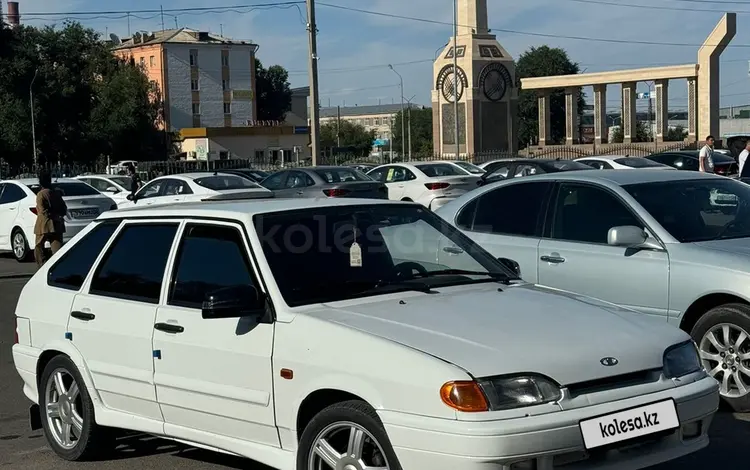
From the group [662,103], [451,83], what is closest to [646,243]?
[451,83]

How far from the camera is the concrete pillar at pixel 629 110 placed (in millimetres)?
67000

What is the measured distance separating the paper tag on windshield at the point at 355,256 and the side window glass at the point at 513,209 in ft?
10.3

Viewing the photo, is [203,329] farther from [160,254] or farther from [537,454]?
[537,454]

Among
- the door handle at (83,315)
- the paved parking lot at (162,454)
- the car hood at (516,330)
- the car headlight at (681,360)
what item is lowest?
the paved parking lot at (162,454)

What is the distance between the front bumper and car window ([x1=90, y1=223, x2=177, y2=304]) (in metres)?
1.98

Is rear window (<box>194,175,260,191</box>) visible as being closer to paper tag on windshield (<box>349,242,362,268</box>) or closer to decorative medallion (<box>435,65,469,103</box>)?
paper tag on windshield (<box>349,242,362,268</box>)

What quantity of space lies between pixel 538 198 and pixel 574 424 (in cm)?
436

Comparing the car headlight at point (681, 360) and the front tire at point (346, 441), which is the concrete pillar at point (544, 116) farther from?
the front tire at point (346, 441)

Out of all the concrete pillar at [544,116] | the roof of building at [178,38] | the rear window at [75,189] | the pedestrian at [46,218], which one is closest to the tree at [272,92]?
the roof of building at [178,38]

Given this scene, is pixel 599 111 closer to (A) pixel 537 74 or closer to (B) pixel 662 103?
(B) pixel 662 103

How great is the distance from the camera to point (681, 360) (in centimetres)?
465

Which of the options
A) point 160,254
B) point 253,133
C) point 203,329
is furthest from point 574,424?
point 253,133

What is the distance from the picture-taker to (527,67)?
100625mm

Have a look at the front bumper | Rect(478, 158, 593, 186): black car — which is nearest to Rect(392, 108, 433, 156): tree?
Rect(478, 158, 593, 186): black car
